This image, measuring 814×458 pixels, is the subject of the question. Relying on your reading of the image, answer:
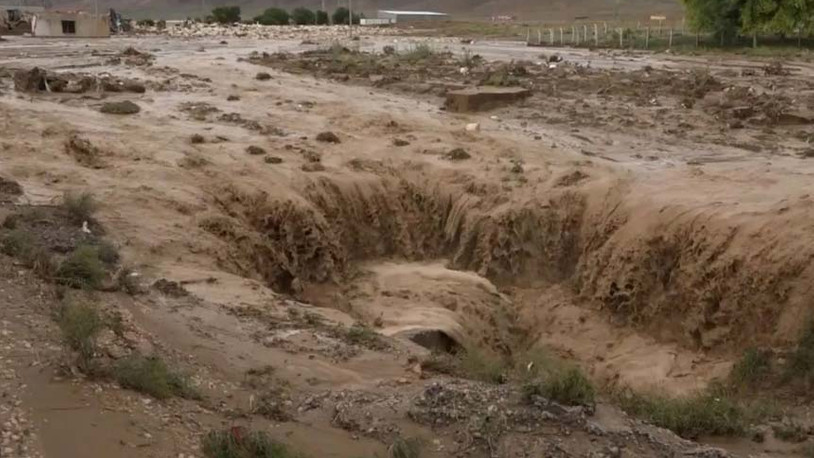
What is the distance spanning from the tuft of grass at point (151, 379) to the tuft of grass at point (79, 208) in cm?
430

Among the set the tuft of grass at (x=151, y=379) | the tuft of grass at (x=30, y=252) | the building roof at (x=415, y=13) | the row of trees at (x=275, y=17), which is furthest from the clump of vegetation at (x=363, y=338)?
the building roof at (x=415, y=13)

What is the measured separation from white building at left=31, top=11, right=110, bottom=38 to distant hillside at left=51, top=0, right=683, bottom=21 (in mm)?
42154

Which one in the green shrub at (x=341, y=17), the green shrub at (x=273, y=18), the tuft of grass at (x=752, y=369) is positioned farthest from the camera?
the green shrub at (x=341, y=17)

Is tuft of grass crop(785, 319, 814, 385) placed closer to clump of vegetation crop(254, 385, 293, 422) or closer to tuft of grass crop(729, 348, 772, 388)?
tuft of grass crop(729, 348, 772, 388)

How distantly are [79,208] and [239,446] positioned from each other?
236 inches

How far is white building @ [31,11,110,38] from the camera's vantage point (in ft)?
161

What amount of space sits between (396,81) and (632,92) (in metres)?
5.72

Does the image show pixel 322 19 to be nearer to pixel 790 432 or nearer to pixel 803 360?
pixel 803 360

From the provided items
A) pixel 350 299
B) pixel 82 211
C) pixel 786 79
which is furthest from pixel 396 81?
pixel 82 211

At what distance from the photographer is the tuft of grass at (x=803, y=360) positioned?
949 centimetres

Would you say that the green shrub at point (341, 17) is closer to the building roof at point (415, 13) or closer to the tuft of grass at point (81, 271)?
Answer: the building roof at point (415, 13)

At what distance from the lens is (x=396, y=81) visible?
24.4 meters

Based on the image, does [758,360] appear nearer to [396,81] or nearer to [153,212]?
[153,212]

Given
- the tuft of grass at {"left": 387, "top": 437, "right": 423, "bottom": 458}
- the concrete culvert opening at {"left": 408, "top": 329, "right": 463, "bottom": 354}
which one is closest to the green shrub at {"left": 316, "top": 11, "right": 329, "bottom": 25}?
the concrete culvert opening at {"left": 408, "top": 329, "right": 463, "bottom": 354}
